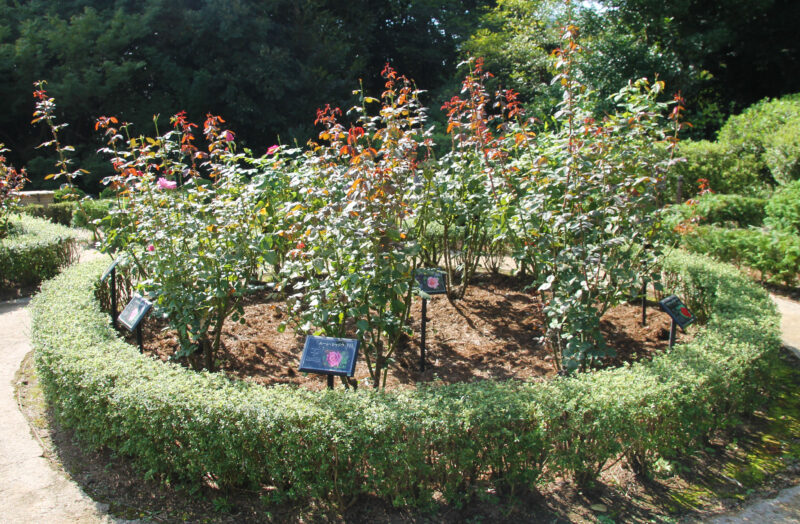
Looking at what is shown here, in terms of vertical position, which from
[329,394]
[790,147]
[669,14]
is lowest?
[329,394]

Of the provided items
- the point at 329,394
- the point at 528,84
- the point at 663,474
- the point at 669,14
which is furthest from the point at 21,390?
the point at 528,84

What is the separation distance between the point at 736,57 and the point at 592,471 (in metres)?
16.6

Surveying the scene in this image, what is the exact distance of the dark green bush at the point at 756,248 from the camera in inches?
243

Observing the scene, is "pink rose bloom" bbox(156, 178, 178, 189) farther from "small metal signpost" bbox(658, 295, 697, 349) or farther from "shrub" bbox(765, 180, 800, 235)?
"shrub" bbox(765, 180, 800, 235)

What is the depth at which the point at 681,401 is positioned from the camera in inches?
122

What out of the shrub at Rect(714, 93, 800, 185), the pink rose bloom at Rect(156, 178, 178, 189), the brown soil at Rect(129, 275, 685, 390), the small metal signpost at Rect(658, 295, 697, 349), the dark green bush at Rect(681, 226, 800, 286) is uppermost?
the shrub at Rect(714, 93, 800, 185)

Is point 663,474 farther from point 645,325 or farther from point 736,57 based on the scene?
point 736,57

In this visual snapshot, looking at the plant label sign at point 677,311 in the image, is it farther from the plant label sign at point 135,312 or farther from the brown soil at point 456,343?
the plant label sign at point 135,312

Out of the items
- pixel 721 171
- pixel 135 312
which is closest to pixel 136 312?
pixel 135 312

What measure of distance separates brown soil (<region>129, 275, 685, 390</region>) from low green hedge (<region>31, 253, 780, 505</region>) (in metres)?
0.89

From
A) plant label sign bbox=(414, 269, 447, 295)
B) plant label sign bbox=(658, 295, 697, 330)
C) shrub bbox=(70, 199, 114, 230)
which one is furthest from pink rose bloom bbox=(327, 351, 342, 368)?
shrub bbox=(70, 199, 114, 230)

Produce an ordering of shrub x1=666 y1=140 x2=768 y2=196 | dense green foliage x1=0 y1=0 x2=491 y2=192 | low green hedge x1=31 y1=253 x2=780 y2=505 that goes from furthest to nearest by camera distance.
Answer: dense green foliage x1=0 y1=0 x2=491 y2=192, shrub x1=666 y1=140 x2=768 y2=196, low green hedge x1=31 y1=253 x2=780 y2=505

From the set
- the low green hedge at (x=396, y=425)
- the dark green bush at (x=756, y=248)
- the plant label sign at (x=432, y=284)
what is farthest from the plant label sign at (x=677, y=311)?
the dark green bush at (x=756, y=248)

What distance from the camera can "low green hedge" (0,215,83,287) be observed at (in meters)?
6.92
